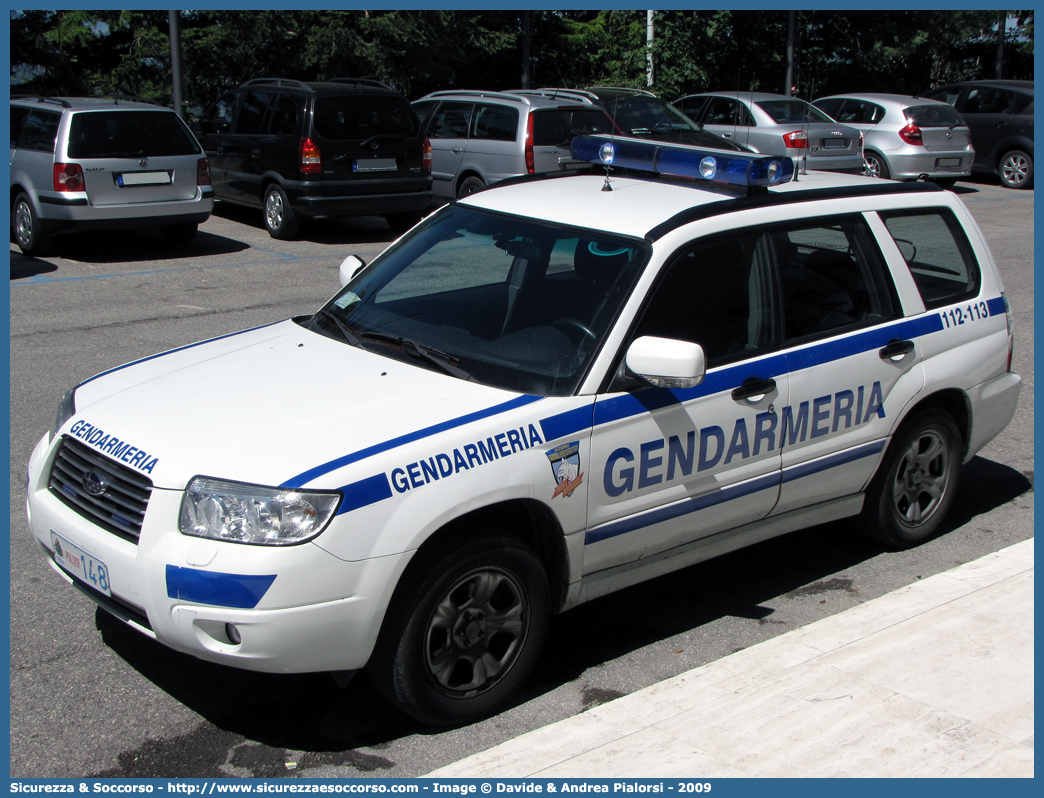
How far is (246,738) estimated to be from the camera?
358 cm

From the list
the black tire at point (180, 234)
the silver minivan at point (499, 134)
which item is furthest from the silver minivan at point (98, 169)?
the silver minivan at point (499, 134)

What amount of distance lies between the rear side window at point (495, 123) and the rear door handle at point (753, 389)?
36.3 feet

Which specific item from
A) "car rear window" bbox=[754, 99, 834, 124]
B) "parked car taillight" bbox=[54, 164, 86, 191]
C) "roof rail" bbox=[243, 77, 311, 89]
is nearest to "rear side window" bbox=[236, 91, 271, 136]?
"roof rail" bbox=[243, 77, 311, 89]

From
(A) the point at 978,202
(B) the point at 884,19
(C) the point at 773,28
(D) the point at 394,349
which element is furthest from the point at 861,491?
(B) the point at 884,19

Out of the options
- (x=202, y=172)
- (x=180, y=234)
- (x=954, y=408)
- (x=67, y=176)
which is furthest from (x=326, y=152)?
(x=954, y=408)

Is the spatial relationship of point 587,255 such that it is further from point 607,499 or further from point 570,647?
point 570,647

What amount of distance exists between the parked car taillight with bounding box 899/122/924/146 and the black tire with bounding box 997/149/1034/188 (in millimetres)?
3280

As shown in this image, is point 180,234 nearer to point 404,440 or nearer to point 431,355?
point 431,355

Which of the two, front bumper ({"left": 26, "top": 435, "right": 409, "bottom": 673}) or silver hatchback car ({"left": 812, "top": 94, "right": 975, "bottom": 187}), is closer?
front bumper ({"left": 26, "top": 435, "right": 409, "bottom": 673})

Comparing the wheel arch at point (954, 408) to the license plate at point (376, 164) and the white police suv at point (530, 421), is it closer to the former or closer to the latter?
the white police suv at point (530, 421)

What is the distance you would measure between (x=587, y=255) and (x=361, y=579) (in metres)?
1.65

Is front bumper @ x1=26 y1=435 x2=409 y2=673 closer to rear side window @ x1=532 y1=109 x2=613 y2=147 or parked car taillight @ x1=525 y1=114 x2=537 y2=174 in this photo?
parked car taillight @ x1=525 y1=114 x2=537 y2=174

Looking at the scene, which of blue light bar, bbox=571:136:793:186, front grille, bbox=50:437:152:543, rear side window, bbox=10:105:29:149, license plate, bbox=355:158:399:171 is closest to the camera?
front grille, bbox=50:437:152:543

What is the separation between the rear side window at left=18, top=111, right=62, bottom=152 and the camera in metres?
12.0
